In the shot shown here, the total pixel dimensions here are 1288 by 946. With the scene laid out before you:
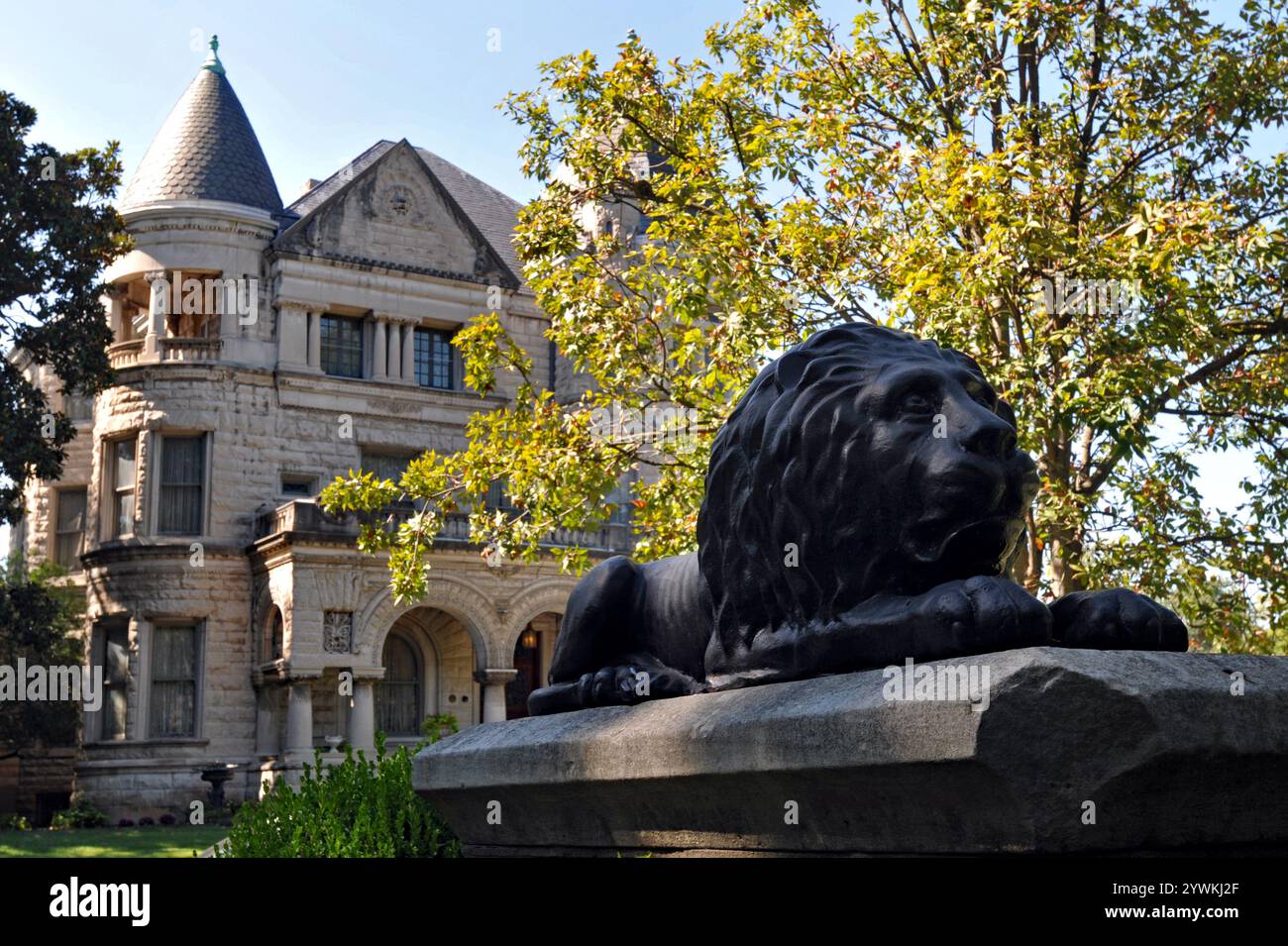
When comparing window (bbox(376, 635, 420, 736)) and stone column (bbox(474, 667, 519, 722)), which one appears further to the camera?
window (bbox(376, 635, 420, 736))

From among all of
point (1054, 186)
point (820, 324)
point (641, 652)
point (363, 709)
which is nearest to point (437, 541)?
point (363, 709)

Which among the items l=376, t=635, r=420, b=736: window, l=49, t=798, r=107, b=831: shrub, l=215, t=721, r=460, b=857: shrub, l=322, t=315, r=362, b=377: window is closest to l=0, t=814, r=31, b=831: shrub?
l=49, t=798, r=107, b=831: shrub

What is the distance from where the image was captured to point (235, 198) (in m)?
31.0

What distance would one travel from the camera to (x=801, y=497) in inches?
168

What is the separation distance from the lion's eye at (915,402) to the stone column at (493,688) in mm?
26143

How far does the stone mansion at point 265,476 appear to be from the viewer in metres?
28.1

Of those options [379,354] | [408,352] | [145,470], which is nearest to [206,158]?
[379,354]

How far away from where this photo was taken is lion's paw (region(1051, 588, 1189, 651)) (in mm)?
3732

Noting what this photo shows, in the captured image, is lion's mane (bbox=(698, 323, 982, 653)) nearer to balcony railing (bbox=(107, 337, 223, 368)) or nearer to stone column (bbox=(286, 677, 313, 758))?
stone column (bbox=(286, 677, 313, 758))

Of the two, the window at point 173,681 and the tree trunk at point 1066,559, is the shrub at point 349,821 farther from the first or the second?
the window at point 173,681

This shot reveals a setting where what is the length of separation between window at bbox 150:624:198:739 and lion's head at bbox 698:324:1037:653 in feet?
86.7

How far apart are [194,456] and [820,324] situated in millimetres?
20427

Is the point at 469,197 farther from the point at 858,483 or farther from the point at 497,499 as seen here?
the point at 858,483

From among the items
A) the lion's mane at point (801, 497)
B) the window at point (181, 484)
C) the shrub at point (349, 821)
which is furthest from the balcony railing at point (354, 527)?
the lion's mane at point (801, 497)
